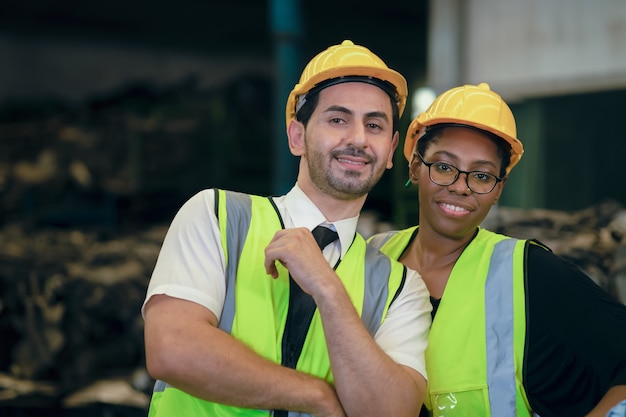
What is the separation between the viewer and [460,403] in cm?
220

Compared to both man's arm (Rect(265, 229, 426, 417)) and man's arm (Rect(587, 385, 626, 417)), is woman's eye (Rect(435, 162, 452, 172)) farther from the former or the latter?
man's arm (Rect(587, 385, 626, 417))

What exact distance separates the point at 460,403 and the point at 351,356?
56 centimetres

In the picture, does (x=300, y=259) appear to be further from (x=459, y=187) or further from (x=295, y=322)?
(x=459, y=187)

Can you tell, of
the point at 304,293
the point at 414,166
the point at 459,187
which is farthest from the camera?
the point at 414,166

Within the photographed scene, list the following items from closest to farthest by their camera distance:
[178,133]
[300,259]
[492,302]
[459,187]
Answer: [300,259] < [492,302] < [459,187] < [178,133]

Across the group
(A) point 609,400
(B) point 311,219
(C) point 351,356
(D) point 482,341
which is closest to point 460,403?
(D) point 482,341

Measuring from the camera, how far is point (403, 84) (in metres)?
2.28

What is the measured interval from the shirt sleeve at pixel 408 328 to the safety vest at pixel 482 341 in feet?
0.57

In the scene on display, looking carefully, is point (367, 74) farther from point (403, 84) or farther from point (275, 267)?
point (275, 267)

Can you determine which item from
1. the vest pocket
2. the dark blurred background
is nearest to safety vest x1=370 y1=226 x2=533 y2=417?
the vest pocket

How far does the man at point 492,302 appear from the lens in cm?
210

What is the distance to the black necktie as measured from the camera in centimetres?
192

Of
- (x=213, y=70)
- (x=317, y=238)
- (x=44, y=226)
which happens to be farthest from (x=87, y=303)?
(x=213, y=70)

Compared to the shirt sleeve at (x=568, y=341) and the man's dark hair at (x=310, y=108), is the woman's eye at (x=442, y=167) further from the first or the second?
the shirt sleeve at (x=568, y=341)
